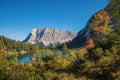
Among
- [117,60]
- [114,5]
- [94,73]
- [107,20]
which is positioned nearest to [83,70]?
[94,73]

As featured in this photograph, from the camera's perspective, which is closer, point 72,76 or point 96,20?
point 72,76

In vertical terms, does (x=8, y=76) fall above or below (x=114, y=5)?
below

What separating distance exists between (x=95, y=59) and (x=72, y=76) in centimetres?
682

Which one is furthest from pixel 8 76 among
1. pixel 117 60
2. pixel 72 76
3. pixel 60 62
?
pixel 60 62

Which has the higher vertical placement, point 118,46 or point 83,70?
point 118,46

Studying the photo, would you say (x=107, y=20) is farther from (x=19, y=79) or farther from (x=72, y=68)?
(x=19, y=79)

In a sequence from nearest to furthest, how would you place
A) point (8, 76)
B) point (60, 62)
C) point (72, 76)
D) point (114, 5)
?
point (8, 76), point (114, 5), point (72, 76), point (60, 62)

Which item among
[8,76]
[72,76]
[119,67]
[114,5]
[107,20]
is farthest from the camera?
[107,20]

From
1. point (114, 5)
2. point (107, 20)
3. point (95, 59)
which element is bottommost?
point (95, 59)

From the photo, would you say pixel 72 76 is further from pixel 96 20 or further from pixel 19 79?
pixel 96 20

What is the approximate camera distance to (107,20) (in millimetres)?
67312

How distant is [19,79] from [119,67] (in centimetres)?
1278

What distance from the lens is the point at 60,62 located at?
50219 millimetres

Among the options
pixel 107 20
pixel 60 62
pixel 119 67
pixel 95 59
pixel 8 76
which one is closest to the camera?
pixel 8 76
